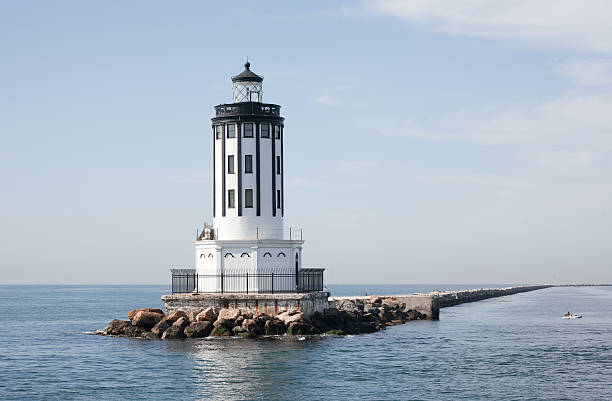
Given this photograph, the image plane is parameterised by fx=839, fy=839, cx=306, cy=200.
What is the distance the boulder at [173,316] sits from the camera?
154 feet

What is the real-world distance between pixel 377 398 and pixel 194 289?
849 inches

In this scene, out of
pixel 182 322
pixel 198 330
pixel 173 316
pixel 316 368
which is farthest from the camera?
pixel 173 316

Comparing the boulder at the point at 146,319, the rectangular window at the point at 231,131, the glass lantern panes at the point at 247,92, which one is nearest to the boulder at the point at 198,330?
the boulder at the point at 146,319

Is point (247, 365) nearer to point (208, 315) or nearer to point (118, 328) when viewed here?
point (208, 315)

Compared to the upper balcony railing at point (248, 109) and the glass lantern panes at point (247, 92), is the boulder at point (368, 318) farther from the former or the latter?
the glass lantern panes at point (247, 92)

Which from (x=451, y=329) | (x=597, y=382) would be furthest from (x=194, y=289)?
(x=597, y=382)

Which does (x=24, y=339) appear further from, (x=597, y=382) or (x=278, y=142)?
(x=597, y=382)

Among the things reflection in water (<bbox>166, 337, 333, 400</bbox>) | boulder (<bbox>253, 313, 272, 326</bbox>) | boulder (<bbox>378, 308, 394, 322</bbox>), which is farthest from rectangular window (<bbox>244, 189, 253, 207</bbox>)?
boulder (<bbox>378, 308, 394, 322</bbox>)

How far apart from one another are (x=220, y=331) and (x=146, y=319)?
503 cm

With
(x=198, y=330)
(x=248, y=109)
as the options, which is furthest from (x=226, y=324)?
(x=248, y=109)

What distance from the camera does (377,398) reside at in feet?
99.6

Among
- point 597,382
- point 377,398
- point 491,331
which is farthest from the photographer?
point 491,331

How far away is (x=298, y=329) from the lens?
4531cm

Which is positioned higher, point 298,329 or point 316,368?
point 298,329
